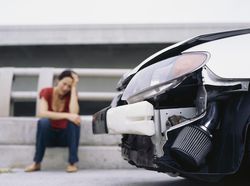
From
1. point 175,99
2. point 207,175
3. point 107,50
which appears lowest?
point 207,175

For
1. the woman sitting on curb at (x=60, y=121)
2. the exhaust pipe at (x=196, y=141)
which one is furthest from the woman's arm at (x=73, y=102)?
the exhaust pipe at (x=196, y=141)

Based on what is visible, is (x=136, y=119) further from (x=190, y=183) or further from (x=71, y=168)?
(x=71, y=168)

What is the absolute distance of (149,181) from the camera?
322 centimetres

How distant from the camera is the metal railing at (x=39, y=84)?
15.7 ft

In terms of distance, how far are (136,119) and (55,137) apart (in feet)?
7.71

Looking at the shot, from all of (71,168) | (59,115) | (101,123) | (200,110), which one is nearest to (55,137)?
(59,115)

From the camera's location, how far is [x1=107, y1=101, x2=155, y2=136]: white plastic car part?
202 centimetres

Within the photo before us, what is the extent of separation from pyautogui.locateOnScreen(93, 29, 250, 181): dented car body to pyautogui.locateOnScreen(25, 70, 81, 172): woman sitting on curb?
6.53ft

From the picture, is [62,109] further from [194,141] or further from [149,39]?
[149,39]

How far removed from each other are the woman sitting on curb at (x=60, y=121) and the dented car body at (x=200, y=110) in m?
1.99

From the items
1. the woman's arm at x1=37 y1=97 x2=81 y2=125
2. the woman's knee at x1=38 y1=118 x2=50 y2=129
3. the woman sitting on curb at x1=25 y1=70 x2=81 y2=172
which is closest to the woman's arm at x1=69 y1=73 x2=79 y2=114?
the woman sitting on curb at x1=25 y1=70 x2=81 y2=172

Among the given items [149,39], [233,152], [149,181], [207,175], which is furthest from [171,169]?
[149,39]

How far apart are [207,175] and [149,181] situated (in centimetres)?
140

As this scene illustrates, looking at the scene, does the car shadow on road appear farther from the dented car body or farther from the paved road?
the dented car body
